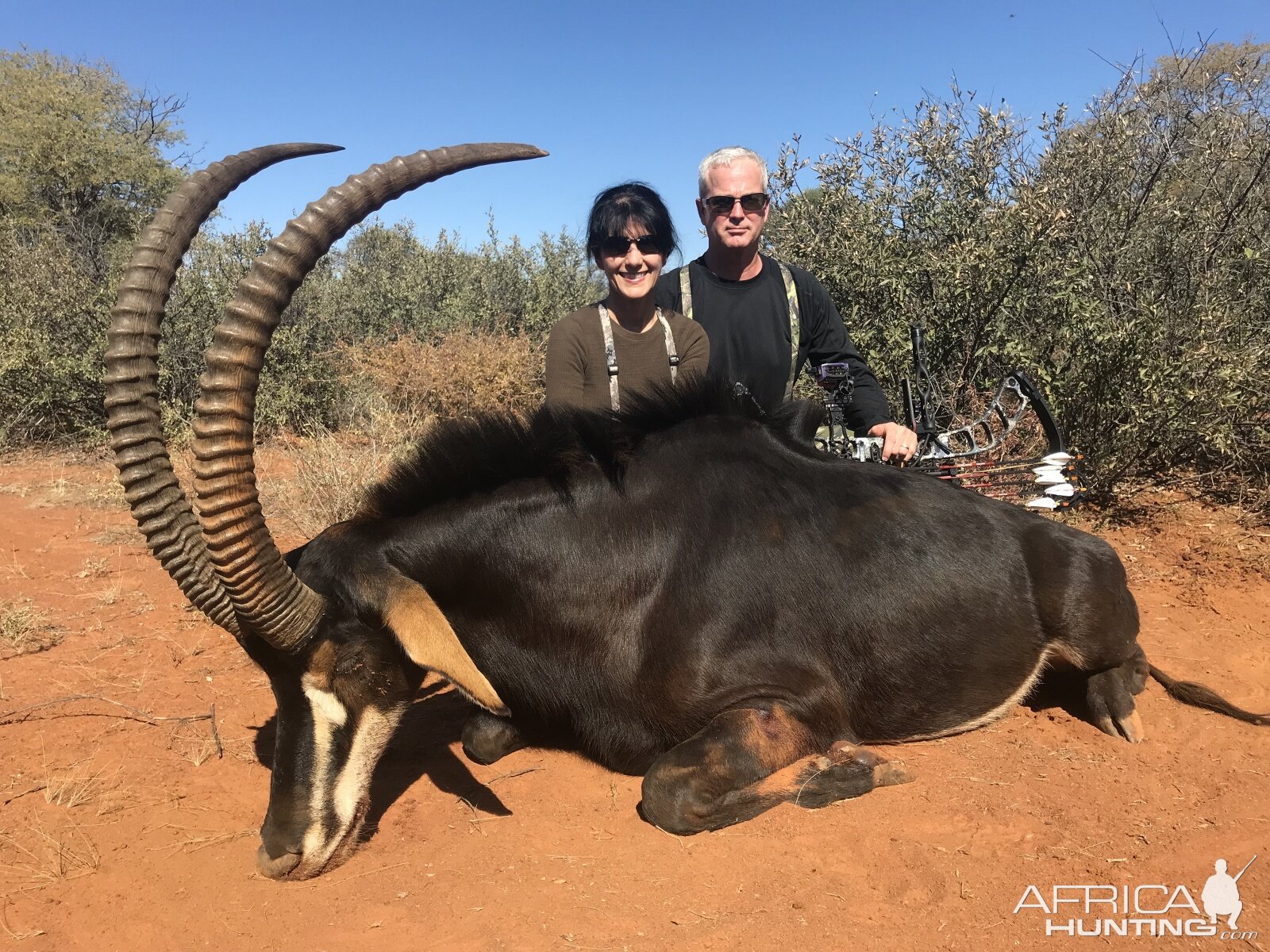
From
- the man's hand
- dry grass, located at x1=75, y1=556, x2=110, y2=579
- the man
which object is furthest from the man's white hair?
dry grass, located at x1=75, y1=556, x2=110, y2=579

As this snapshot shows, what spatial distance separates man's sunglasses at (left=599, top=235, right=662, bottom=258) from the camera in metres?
4.19

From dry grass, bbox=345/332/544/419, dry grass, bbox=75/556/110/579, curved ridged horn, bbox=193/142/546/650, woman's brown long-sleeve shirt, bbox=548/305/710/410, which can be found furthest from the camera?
dry grass, bbox=345/332/544/419

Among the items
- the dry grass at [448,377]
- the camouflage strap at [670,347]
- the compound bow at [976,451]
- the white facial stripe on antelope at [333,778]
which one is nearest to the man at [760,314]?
the compound bow at [976,451]

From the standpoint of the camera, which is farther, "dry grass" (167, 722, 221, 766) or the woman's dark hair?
the woman's dark hair

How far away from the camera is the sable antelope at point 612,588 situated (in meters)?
2.51

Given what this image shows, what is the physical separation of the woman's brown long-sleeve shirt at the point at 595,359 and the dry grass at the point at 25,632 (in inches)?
135

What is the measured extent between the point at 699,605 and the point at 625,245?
2015 millimetres

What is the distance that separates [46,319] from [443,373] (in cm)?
516

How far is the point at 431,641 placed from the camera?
9.16 feet

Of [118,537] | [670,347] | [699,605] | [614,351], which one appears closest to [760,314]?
[670,347]

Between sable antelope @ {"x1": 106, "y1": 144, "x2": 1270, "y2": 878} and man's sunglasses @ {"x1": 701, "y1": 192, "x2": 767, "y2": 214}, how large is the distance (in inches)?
62.8

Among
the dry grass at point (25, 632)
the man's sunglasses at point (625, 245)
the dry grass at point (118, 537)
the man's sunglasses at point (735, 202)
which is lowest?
the dry grass at point (25, 632)

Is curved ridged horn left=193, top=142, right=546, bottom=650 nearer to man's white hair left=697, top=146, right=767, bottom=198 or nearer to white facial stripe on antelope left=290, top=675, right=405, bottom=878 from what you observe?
white facial stripe on antelope left=290, top=675, right=405, bottom=878

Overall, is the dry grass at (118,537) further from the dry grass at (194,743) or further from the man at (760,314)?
the man at (760,314)
